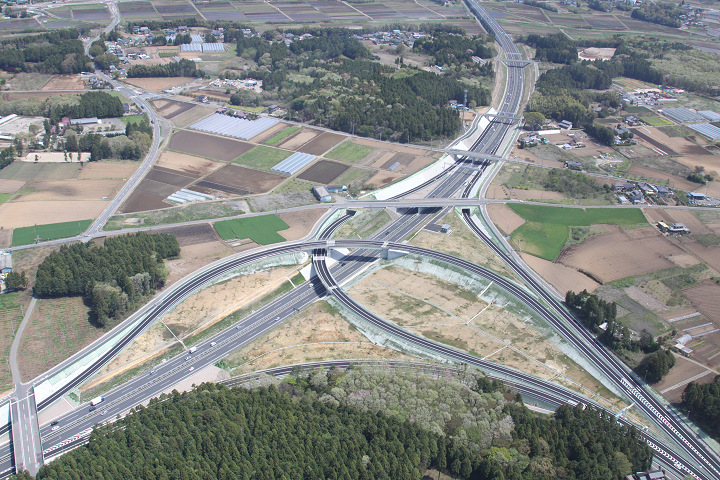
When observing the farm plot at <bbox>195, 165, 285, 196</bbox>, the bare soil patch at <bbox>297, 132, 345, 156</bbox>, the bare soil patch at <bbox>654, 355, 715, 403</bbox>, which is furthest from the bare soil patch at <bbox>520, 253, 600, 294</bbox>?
the bare soil patch at <bbox>297, 132, 345, 156</bbox>

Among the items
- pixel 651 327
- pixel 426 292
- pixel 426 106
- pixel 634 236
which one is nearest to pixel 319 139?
pixel 426 106

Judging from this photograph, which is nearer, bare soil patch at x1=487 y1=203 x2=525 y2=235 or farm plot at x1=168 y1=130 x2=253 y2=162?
bare soil patch at x1=487 y1=203 x2=525 y2=235

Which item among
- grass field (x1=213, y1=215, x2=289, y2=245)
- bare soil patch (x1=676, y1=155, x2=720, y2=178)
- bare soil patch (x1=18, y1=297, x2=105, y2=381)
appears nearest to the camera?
bare soil patch (x1=18, y1=297, x2=105, y2=381)

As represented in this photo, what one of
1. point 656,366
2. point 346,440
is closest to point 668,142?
point 656,366

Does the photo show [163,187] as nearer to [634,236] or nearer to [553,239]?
[553,239]

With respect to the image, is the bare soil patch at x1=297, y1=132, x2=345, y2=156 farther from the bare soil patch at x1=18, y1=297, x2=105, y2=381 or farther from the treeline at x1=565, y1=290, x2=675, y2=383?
the treeline at x1=565, y1=290, x2=675, y2=383

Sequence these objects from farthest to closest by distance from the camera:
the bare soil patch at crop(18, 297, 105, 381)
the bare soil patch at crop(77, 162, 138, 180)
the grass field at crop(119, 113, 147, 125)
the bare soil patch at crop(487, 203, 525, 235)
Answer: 1. the grass field at crop(119, 113, 147, 125)
2. the bare soil patch at crop(77, 162, 138, 180)
3. the bare soil patch at crop(487, 203, 525, 235)
4. the bare soil patch at crop(18, 297, 105, 381)

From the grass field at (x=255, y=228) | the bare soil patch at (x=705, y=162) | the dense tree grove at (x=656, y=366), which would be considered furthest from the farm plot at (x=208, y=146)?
the bare soil patch at (x=705, y=162)
